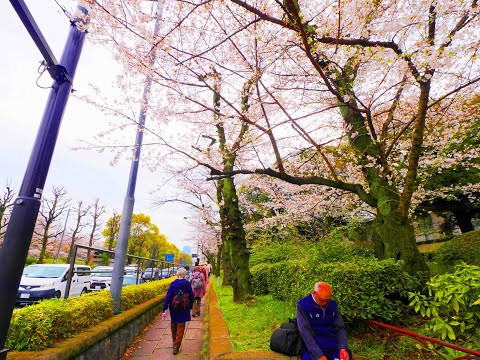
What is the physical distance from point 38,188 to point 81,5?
2.57 m

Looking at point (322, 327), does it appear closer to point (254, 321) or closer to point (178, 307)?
point (254, 321)

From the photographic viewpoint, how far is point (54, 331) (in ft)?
11.4

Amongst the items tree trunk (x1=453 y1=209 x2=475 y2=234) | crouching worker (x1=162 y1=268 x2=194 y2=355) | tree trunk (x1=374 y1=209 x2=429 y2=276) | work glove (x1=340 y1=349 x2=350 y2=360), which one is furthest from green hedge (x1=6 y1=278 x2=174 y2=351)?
tree trunk (x1=453 y1=209 x2=475 y2=234)

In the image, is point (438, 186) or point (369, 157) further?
point (438, 186)

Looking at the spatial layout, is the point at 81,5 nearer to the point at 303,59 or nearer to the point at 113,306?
the point at 303,59

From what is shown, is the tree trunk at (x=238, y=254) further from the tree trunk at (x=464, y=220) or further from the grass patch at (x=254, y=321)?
the tree trunk at (x=464, y=220)

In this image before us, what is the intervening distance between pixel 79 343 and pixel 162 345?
120 inches

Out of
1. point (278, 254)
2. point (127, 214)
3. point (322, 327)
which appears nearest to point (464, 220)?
point (278, 254)

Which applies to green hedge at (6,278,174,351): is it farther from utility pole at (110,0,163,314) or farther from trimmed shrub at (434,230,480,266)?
trimmed shrub at (434,230,480,266)

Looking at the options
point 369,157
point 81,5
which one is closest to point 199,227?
point 369,157

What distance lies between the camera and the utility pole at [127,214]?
5930 millimetres

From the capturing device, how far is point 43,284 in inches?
416

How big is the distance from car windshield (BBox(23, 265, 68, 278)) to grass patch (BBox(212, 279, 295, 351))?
27.7ft

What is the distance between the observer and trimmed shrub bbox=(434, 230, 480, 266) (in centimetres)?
733
